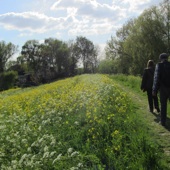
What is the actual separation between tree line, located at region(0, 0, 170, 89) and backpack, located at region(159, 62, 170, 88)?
98.7ft

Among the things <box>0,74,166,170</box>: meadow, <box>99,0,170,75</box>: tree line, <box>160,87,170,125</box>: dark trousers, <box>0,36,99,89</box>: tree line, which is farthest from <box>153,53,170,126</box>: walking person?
<box>0,36,99,89</box>: tree line

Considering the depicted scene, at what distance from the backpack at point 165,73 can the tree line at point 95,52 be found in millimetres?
30077

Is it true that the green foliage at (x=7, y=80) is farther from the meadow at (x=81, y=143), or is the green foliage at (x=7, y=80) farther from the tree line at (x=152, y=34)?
the meadow at (x=81, y=143)

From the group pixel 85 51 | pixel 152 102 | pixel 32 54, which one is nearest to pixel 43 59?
pixel 32 54

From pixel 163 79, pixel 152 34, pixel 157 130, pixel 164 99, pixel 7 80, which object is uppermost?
pixel 152 34

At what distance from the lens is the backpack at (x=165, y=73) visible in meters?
8.05

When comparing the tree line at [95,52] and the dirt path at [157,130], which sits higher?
the tree line at [95,52]

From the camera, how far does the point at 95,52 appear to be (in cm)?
10131

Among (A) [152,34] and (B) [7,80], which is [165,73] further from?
(B) [7,80]

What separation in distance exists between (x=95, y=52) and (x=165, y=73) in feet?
308

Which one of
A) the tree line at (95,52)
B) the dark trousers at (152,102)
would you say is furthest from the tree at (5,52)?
the dark trousers at (152,102)

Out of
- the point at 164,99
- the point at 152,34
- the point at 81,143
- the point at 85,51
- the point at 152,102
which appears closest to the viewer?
the point at 81,143

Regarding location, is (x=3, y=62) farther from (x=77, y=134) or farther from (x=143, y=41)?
(x=77, y=134)

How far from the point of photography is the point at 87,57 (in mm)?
99500
